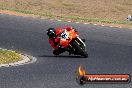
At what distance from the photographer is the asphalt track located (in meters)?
12.1

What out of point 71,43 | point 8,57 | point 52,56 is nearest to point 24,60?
point 8,57

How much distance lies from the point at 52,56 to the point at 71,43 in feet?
2.21

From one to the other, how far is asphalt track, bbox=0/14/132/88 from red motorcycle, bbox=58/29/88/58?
22 centimetres

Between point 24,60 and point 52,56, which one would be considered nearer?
point 24,60

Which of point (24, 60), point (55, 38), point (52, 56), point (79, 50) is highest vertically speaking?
point (55, 38)

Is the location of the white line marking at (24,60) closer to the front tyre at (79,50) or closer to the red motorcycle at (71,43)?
the red motorcycle at (71,43)

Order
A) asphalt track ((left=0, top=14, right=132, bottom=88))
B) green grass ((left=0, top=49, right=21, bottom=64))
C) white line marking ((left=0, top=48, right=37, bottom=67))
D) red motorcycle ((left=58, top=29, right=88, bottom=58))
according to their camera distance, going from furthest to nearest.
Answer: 1. red motorcycle ((left=58, top=29, right=88, bottom=58))
2. green grass ((left=0, top=49, right=21, bottom=64))
3. white line marking ((left=0, top=48, right=37, bottom=67))
4. asphalt track ((left=0, top=14, right=132, bottom=88))

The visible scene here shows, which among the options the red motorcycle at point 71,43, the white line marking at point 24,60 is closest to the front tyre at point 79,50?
the red motorcycle at point 71,43

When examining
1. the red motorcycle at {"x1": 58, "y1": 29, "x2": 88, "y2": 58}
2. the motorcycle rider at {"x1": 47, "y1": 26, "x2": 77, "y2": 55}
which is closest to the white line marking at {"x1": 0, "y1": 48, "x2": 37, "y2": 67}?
the motorcycle rider at {"x1": 47, "y1": 26, "x2": 77, "y2": 55}

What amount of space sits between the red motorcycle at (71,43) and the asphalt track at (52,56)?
223 millimetres

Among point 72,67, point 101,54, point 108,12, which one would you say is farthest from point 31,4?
point 72,67

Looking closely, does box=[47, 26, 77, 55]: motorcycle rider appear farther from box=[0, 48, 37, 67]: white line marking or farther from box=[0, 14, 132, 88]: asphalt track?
box=[0, 48, 37, 67]: white line marking

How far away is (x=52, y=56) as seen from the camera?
17.4 metres

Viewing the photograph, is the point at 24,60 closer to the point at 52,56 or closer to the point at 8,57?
the point at 8,57
